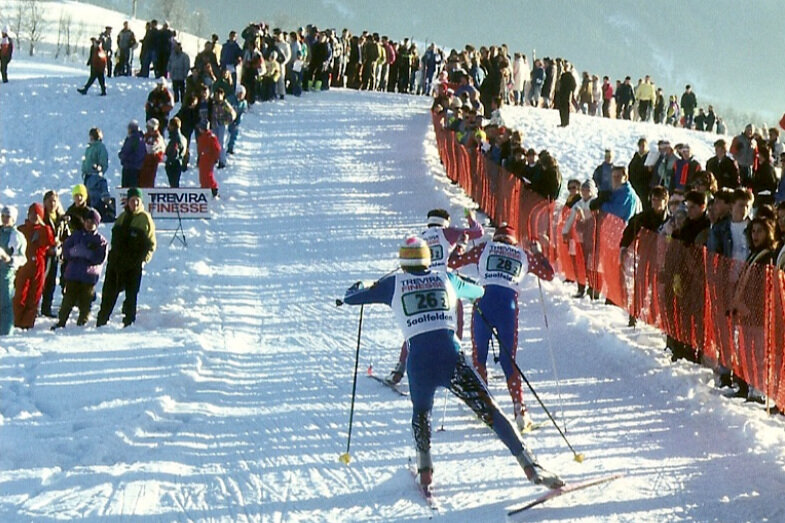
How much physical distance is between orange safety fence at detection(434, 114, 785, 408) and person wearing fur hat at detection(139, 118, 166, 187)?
5.89 m

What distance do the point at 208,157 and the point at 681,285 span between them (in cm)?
996

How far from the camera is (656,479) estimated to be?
7164 mm

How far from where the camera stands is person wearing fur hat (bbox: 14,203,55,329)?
11391mm

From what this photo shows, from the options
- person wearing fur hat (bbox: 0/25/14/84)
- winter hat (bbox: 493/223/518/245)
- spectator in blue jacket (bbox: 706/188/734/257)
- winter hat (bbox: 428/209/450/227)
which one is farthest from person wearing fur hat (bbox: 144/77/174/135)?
spectator in blue jacket (bbox: 706/188/734/257)

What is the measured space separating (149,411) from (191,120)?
12244mm

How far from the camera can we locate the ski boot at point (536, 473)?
6.66m

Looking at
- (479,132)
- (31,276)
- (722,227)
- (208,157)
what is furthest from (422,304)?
(479,132)

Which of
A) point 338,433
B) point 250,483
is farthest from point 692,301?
point 250,483

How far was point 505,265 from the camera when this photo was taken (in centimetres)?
872

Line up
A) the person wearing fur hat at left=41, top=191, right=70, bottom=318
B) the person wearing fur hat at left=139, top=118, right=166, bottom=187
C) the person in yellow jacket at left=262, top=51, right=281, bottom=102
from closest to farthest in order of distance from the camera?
1. the person wearing fur hat at left=41, top=191, right=70, bottom=318
2. the person wearing fur hat at left=139, top=118, right=166, bottom=187
3. the person in yellow jacket at left=262, top=51, right=281, bottom=102

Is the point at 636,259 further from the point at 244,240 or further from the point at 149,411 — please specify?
the point at 244,240

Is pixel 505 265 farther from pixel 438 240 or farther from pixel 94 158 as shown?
pixel 94 158

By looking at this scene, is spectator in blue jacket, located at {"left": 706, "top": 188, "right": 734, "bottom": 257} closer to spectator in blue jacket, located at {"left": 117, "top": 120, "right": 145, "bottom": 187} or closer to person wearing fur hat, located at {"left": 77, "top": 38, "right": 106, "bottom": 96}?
spectator in blue jacket, located at {"left": 117, "top": 120, "right": 145, "bottom": 187}

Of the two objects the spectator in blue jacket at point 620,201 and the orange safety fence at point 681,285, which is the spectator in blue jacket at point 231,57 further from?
the spectator in blue jacket at point 620,201
